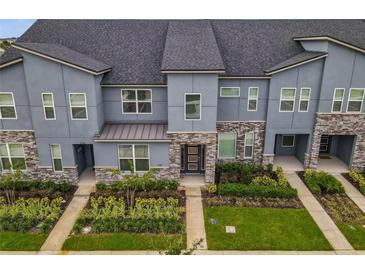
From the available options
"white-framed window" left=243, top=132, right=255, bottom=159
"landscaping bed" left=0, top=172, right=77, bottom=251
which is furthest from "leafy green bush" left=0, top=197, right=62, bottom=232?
"white-framed window" left=243, top=132, right=255, bottom=159

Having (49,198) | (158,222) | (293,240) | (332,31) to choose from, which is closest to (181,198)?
(158,222)

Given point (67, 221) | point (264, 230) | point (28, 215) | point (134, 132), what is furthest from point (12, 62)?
point (264, 230)

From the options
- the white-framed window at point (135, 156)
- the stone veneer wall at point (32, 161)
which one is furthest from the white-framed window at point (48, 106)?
the white-framed window at point (135, 156)

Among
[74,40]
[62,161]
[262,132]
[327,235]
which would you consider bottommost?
[327,235]

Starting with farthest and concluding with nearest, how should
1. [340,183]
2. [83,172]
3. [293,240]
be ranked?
[83,172] < [340,183] < [293,240]

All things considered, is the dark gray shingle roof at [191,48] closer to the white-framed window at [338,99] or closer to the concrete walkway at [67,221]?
the white-framed window at [338,99]

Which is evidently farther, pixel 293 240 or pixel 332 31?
pixel 332 31

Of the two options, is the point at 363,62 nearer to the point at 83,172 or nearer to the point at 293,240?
the point at 293,240
